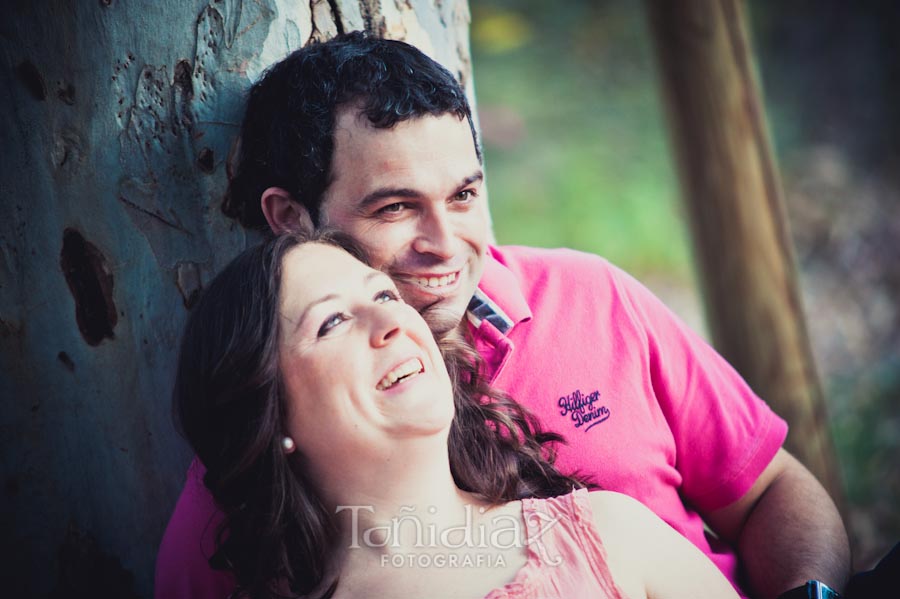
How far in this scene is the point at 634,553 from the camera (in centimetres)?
168

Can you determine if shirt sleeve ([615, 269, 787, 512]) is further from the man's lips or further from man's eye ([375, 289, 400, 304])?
man's eye ([375, 289, 400, 304])

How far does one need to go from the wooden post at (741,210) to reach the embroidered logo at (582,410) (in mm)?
2165

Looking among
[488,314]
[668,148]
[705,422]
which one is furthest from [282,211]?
[668,148]

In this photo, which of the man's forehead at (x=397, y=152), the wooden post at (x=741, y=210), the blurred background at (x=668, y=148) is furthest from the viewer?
the blurred background at (x=668, y=148)

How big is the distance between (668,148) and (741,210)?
5.16m

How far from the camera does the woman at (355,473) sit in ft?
5.43

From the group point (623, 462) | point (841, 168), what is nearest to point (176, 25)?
point (623, 462)

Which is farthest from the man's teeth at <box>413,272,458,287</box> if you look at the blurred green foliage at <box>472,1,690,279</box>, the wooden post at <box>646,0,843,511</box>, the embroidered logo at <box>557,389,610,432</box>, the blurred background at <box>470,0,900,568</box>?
the blurred green foliage at <box>472,1,690,279</box>

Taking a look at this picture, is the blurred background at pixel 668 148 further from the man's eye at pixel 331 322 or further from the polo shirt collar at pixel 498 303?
the man's eye at pixel 331 322

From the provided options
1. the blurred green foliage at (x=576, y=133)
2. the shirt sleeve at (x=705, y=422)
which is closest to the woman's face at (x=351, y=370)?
the shirt sleeve at (x=705, y=422)

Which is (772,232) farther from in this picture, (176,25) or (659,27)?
(176,25)

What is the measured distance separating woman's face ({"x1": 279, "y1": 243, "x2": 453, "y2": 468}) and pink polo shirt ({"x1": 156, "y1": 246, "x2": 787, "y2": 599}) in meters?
0.41

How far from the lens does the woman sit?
166 cm

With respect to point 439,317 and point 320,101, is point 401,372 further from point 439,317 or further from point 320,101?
point 320,101
